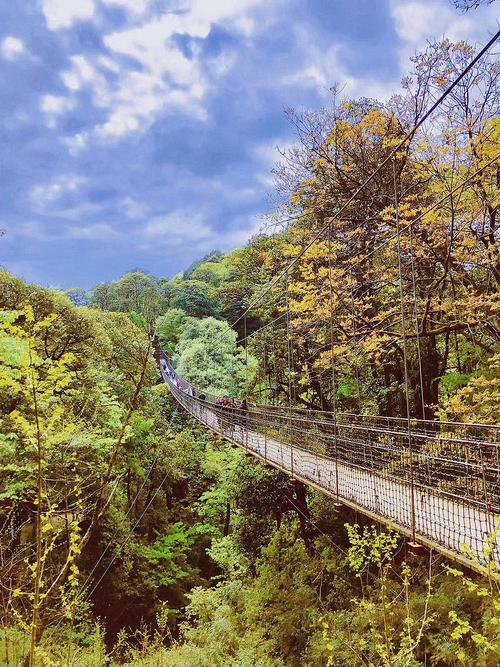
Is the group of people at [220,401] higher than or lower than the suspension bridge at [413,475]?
higher

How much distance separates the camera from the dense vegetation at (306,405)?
3.80 m

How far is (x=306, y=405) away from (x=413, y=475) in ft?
18.4

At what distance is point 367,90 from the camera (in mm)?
8086

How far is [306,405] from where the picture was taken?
28.4 feet

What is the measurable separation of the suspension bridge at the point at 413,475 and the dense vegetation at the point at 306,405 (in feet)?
1.26

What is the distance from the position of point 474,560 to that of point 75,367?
22.8 ft

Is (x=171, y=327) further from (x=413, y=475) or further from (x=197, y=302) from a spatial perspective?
(x=413, y=475)

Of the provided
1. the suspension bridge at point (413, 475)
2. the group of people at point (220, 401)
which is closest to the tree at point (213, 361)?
the group of people at point (220, 401)

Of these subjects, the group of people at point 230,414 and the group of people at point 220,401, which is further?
the group of people at point 220,401

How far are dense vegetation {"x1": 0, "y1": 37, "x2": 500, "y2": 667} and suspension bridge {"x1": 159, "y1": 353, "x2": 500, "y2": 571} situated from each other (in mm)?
384

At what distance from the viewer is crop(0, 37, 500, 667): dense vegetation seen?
380cm

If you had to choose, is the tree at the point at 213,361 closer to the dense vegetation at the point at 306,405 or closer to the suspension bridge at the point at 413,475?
the dense vegetation at the point at 306,405

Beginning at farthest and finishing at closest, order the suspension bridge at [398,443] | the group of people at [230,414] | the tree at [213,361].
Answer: the tree at [213,361] → the group of people at [230,414] → the suspension bridge at [398,443]

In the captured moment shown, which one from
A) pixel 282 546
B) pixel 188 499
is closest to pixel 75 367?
pixel 282 546
